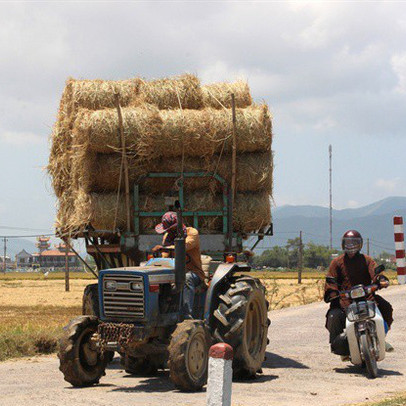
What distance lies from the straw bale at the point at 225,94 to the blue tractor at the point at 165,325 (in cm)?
521

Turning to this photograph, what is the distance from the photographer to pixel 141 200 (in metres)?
14.3

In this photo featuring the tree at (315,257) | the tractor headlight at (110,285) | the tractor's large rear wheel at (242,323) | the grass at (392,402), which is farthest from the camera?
the tree at (315,257)

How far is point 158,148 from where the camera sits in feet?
45.7

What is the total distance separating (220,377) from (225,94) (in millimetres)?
9409

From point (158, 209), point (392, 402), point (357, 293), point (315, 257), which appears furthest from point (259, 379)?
point (315, 257)

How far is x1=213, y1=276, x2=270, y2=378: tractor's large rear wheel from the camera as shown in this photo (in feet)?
30.7

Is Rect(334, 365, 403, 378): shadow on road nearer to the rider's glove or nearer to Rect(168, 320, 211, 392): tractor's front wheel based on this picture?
the rider's glove

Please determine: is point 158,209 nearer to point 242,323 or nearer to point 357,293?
point 357,293

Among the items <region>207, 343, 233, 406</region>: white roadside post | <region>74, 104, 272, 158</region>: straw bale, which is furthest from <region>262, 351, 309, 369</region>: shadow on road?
<region>207, 343, 233, 406</region>: white roadside post

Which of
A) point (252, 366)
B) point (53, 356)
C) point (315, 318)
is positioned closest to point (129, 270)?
point (252, 366)

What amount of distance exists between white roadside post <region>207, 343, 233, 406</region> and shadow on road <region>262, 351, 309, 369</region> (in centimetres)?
474

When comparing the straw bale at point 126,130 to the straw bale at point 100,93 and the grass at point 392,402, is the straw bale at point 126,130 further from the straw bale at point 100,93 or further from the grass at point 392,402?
the grass at point 392,402

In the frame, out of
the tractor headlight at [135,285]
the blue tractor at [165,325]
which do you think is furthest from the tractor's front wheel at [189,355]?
the tractor headlight at [135,285]

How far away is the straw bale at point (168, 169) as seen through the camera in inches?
556
